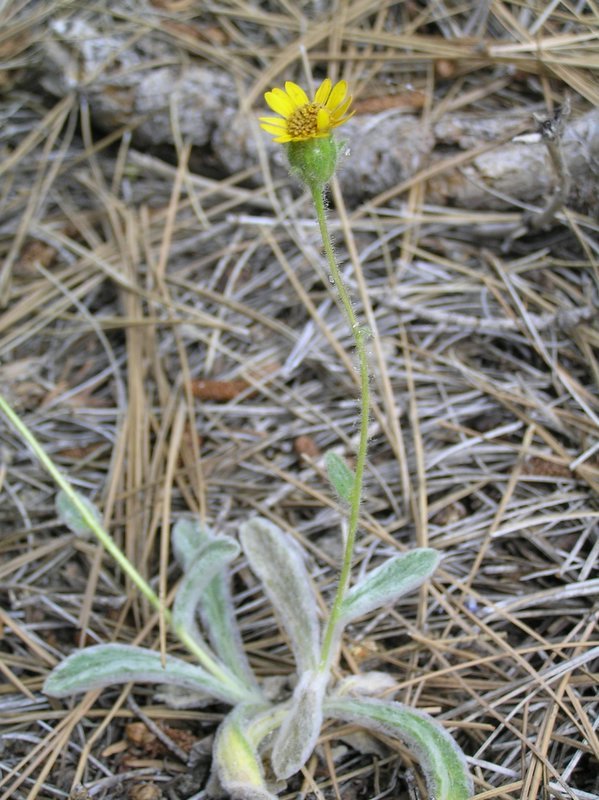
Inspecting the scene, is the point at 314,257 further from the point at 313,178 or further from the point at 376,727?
the point at 376,727

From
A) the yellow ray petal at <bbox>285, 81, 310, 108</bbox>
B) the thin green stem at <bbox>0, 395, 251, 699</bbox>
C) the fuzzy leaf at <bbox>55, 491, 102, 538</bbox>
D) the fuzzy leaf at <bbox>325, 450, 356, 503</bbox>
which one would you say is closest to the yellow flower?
the yellow ray petal at <bbox>285, 81, 310, 108</bbox>

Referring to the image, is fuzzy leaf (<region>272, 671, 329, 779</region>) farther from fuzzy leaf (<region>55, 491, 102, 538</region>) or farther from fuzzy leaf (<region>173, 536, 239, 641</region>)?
fuzzy leaf (<region>55, 491, 102, 538</region>)

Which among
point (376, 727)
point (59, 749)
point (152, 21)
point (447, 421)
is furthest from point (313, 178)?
point (152, 21)

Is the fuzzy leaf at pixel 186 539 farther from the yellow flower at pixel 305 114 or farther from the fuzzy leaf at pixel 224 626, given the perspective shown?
the yellow flower at pixel 305 114

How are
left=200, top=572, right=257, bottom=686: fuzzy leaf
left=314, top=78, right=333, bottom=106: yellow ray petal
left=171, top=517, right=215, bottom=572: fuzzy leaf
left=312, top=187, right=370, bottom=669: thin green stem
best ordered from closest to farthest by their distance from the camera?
left=312, top=187, right=370, bottom=669: thin green stem, left=314, top=78, right=333, bottom=106: yellow ray petal, left=200, top=572, right=257, bottom=686: fuzzy leaf, left=171, top=517, right=215, bottom=572: fuzzy leaf

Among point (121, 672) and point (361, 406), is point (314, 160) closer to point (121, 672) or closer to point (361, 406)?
point (361, 406)

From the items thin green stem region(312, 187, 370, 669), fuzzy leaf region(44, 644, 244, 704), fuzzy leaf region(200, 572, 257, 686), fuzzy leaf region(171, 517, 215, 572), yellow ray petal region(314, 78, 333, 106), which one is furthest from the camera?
fuzzy leaf region(171, 517, 215, 572)

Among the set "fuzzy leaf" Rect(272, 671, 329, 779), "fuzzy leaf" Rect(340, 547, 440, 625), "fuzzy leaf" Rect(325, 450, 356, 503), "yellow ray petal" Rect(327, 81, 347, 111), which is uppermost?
"yellow ray petal" Rect(327, 81, 347, 111)
